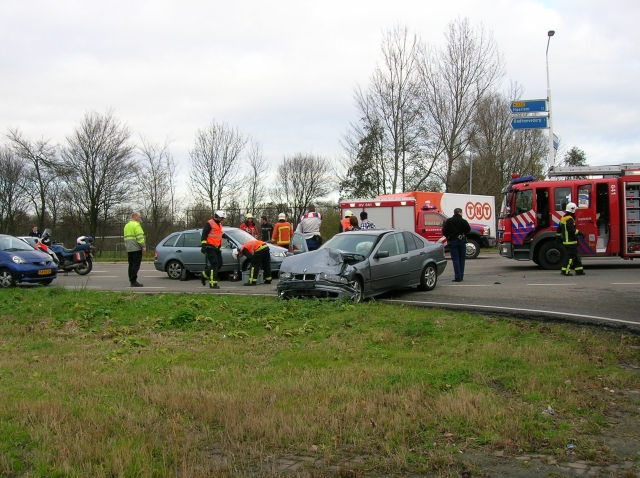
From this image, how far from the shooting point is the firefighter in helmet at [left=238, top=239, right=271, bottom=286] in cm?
1448

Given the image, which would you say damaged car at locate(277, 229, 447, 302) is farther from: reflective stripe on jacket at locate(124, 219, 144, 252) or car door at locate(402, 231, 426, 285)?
reflective stripe on jacket at locate(124, 219, 144, 252)

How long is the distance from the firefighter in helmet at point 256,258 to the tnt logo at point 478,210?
15816 millimetres

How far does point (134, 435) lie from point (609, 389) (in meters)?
4.40

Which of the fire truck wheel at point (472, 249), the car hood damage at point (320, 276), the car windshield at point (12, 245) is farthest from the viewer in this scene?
the fire truck wheel at point (472, 249)

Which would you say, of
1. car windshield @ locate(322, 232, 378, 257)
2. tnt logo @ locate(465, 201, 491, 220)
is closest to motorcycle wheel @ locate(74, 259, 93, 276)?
car windshield @ locate(322, 232, 378, 257)

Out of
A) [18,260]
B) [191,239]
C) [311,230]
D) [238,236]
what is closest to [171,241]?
[191,239]

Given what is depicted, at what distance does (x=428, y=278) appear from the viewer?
12875 millimetres

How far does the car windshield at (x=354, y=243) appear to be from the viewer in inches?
453

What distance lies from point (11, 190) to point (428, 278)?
4004cm

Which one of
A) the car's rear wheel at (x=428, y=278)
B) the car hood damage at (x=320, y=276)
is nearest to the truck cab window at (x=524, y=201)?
the car's rear wheel at (x=428, y=278)

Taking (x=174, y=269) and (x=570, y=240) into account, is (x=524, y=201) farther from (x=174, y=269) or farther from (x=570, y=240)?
(x=174, y=269)

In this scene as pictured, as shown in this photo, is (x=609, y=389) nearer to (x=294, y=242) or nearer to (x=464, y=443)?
(x=464, y=443)

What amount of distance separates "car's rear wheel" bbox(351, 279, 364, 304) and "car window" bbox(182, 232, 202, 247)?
721 centimetres

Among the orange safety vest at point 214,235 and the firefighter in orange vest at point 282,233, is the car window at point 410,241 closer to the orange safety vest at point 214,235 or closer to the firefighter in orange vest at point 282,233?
the orange safety vest at point 214,235
